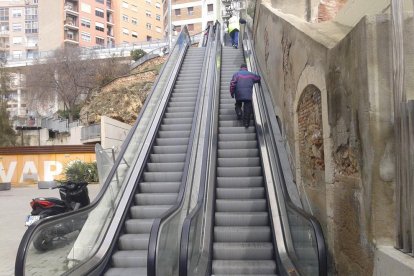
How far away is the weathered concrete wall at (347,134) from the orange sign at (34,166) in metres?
18.9

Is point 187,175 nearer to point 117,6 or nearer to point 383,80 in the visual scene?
point 383,80

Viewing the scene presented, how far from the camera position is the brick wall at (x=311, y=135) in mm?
5574

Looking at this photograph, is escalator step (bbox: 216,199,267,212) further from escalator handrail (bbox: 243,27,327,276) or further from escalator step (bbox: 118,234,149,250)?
escalator step (bbox: 118,234,149,250)

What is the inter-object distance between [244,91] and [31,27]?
7754 centimetres

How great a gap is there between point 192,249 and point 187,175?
1590 mm

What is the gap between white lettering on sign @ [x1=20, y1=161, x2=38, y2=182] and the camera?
78.4ft

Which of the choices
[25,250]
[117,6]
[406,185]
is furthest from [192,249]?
[117,6]

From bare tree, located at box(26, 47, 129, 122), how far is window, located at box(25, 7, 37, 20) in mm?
37480

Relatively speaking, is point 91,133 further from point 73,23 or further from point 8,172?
point 73,23

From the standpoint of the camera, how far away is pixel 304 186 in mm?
6316

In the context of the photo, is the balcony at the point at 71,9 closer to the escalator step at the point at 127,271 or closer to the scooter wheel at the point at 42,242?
the escalator step at the point at 127,271

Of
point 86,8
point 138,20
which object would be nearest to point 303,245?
point 86,8

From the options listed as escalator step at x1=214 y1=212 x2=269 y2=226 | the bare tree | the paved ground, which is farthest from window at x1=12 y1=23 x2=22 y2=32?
escalator step at x1=214 y1=212 x2=269 y2=226

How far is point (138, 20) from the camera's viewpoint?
79562 millimetres
